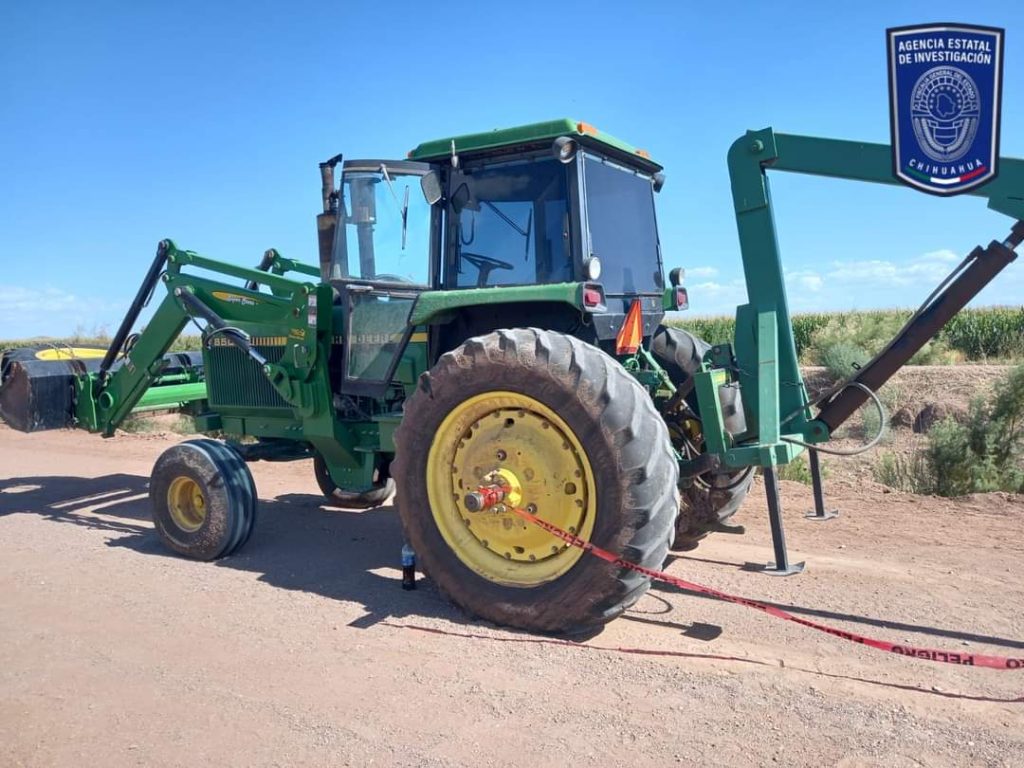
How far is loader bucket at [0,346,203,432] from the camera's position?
7133 mm

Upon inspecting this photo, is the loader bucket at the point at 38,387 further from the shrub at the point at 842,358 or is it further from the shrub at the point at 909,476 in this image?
the shrub at the point at 842,358

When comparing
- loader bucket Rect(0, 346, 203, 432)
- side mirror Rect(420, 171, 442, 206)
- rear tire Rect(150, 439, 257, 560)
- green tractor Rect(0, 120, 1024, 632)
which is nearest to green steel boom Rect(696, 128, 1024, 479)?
green tractor Rect(0, 120, 1024, 632)

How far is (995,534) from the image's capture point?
593 centimetres

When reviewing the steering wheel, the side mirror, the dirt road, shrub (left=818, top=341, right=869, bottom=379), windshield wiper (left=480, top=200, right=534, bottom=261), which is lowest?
the dirt road

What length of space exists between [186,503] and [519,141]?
355 centimetres

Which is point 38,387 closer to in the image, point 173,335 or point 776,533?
point 173,335

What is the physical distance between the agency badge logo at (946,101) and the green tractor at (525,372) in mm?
203

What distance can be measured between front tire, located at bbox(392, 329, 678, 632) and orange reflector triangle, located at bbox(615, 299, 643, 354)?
53cm

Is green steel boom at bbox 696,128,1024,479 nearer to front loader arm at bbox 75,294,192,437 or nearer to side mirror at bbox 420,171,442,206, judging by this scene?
side mirror at bbox 420,171,442,206

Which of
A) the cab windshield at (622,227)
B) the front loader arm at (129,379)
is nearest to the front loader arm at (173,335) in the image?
the front loader arm at (129,379)

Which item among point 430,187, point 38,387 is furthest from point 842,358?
point 38,387

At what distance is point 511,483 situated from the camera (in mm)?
4242

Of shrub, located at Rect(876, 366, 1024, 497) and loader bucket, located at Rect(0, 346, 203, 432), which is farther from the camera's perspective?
shrub, located at Rect(876, 366, 1024, 497)

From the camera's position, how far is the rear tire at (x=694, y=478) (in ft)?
16.9
